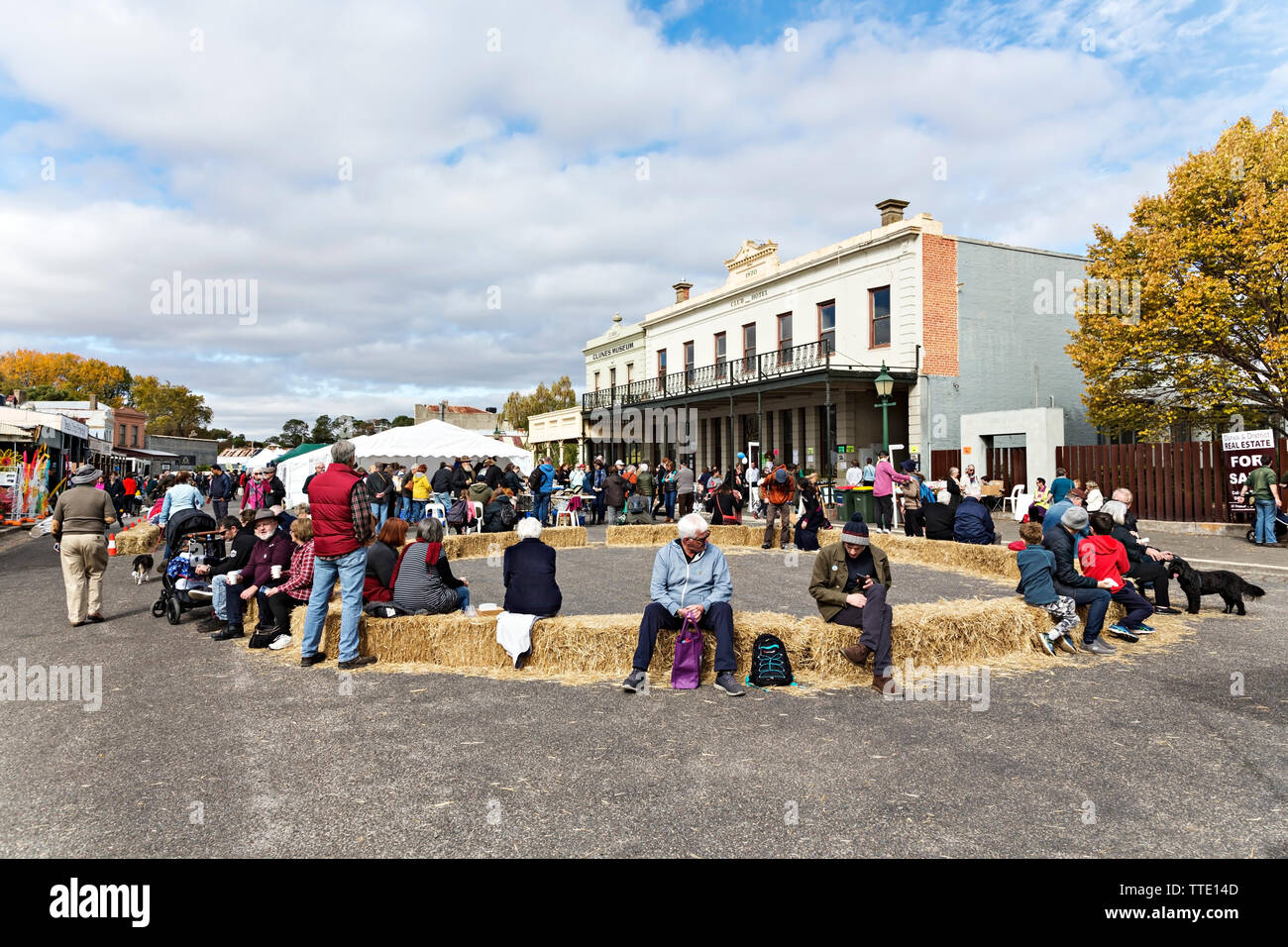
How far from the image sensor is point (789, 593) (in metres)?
9.54

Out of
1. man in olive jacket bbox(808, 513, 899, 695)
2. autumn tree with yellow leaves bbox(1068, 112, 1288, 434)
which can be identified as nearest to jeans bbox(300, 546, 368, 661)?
man in olive jacket bbox(808, 513, 899, 695)

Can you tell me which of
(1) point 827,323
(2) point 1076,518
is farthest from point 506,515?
(1) point 827,323

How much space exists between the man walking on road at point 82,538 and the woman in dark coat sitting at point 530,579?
479 centimetres

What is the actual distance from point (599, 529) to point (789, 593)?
33.8ft

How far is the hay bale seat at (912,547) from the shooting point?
430 inches

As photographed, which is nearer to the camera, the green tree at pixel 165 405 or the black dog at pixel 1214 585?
the black dog at pixel 1214 585

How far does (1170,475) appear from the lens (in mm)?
17344

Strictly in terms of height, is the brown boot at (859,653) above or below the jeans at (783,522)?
below

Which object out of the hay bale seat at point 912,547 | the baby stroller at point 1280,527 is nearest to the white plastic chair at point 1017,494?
the baby stroller at point 1280,527

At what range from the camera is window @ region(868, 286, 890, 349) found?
2436 cm

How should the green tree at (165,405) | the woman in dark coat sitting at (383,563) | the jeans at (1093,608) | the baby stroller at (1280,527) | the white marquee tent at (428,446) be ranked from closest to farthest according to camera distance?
1. the jeans at (1093,608)
2. the woman in dark coat sitting at (383,563)
3. the baby stroller at (1280,527)
4. the white marquee tent at (428,446)
5. the green tree at (165,405)
